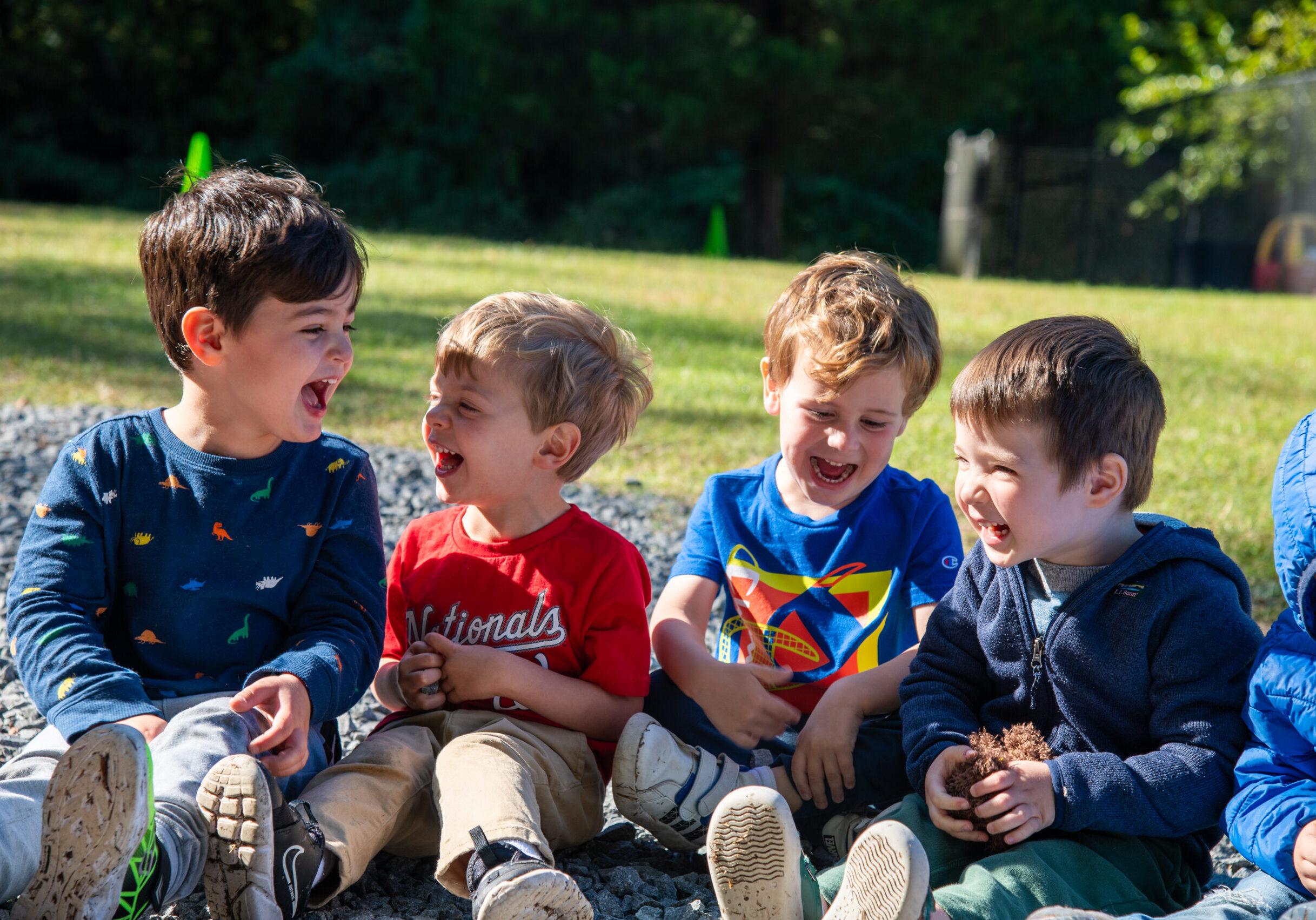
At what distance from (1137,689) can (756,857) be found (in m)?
0.72

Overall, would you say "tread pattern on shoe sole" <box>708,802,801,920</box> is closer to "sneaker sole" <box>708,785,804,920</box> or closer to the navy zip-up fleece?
"sneaker sole" <box>708,785,804,920</box>

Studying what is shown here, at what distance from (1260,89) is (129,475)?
17.2 metres

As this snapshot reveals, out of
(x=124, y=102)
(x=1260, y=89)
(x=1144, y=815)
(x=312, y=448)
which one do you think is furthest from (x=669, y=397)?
(x=124, y=102)

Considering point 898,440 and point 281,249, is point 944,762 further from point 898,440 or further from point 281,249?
point 898,440

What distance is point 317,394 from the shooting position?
2232 millimetres

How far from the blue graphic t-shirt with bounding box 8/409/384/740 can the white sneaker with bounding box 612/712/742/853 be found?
511 mm

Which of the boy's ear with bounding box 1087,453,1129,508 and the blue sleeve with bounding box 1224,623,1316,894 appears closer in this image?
the blue sleeve with bounding box 1224,623,1316,894

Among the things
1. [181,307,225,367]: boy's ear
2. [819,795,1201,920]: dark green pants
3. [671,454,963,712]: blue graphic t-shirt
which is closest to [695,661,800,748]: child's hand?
[671,454,963,712]: blue graphic t-shirt

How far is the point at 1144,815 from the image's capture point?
1.89 metres

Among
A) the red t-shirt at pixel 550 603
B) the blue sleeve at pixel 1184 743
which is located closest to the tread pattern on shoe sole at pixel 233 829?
the red t-shirt at pixel 550 603

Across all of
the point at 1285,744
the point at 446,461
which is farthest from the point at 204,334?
the point at 1285,744

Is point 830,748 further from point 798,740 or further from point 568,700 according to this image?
point 568,700

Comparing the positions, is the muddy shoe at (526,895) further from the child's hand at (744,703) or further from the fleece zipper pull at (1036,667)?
the fleece zipper pull at (1036,667)

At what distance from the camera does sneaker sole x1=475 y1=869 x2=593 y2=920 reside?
1.67m
